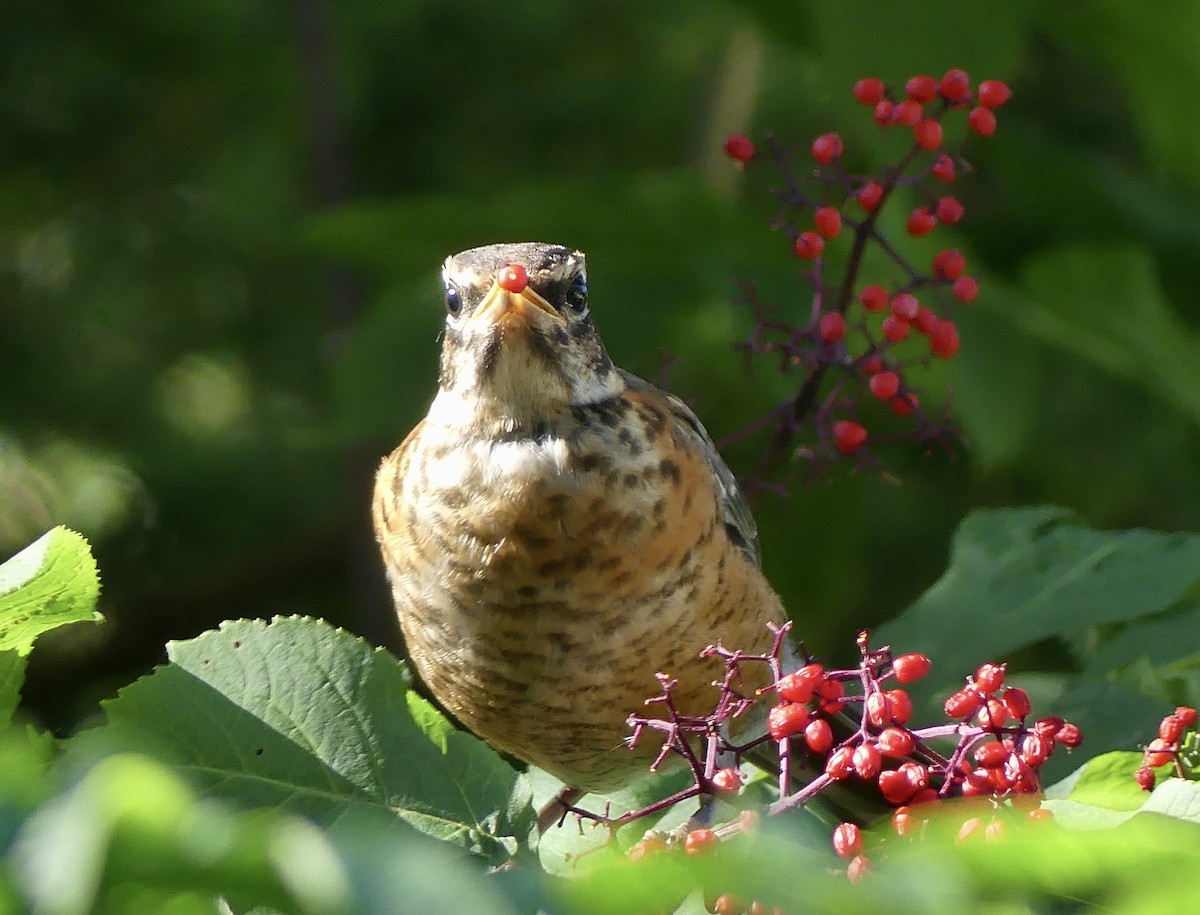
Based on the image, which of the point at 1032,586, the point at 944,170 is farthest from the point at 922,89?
the point at 1032,586

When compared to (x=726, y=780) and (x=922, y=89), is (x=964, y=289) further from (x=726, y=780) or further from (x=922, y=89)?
(x=726, y=780)

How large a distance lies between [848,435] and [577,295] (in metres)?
0.48

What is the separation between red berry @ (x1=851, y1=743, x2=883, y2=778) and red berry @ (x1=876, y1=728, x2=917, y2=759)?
0.02m

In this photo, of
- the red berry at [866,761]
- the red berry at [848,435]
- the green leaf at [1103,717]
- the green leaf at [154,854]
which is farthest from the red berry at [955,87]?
the green leaf at [154,854]

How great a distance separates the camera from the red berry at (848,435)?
7.48 ft

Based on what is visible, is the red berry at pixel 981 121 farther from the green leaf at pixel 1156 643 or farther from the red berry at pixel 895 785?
the red berry at pixel 895 785

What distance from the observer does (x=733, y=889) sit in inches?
29.5

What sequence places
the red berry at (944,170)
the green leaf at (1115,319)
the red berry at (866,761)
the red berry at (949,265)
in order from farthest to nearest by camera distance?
the green leaf at (1115,319) → the red berry at (949,265) → the red berry at (944,170) → the red berry at (866,761)

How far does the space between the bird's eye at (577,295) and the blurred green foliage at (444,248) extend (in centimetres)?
73

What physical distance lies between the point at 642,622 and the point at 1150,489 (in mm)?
2547

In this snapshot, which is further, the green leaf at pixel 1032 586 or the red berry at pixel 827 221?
the green leaf at pixel 1032 586

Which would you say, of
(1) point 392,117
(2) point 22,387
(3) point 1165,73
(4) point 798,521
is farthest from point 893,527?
(2) point 22,387

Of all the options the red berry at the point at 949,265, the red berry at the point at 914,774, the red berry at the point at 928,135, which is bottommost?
the red berry at the point at 914,774

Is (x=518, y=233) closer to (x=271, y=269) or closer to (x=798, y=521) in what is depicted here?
(x=798, y=521)
